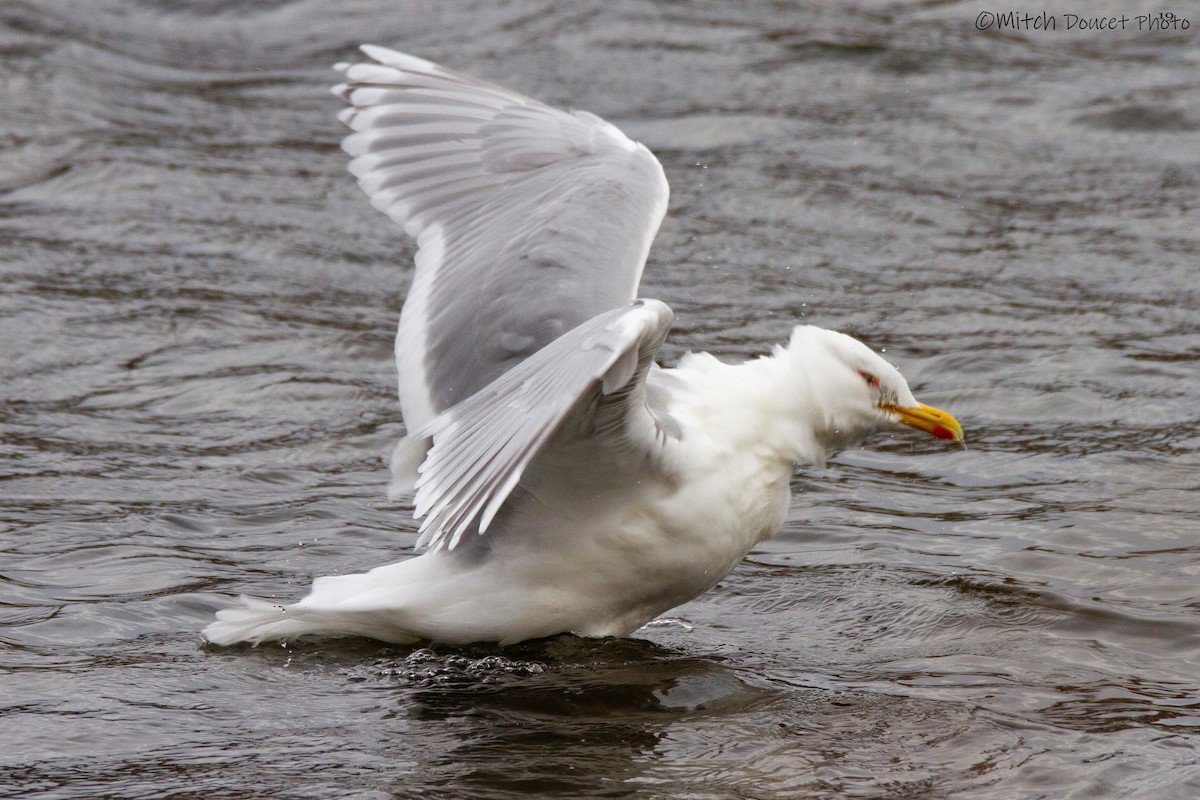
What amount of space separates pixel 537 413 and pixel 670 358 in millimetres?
3952

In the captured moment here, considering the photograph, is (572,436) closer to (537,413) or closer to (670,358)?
(537,413)

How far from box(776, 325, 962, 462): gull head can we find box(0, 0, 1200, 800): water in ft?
1.70

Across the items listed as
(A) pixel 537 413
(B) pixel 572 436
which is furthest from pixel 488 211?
(A) pixel 537 413

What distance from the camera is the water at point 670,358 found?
394 cm

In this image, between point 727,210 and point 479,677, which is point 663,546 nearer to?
point 479,677

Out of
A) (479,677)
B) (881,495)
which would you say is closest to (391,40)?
(881,495)

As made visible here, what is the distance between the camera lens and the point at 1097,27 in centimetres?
1180

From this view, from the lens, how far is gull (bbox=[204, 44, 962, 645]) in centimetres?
364

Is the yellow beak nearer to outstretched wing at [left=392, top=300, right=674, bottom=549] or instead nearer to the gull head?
the gull head

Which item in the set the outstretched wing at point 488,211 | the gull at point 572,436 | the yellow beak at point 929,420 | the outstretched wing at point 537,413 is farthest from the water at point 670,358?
the outstretched wing at point 488,211

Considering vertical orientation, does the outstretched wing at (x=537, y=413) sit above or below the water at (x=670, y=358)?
above

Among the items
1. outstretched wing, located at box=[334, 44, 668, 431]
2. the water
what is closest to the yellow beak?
the water

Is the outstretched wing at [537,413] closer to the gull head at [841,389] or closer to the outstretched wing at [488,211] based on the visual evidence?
the outstretched wing at [488,211]

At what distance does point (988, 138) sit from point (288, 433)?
5341 millimetres
